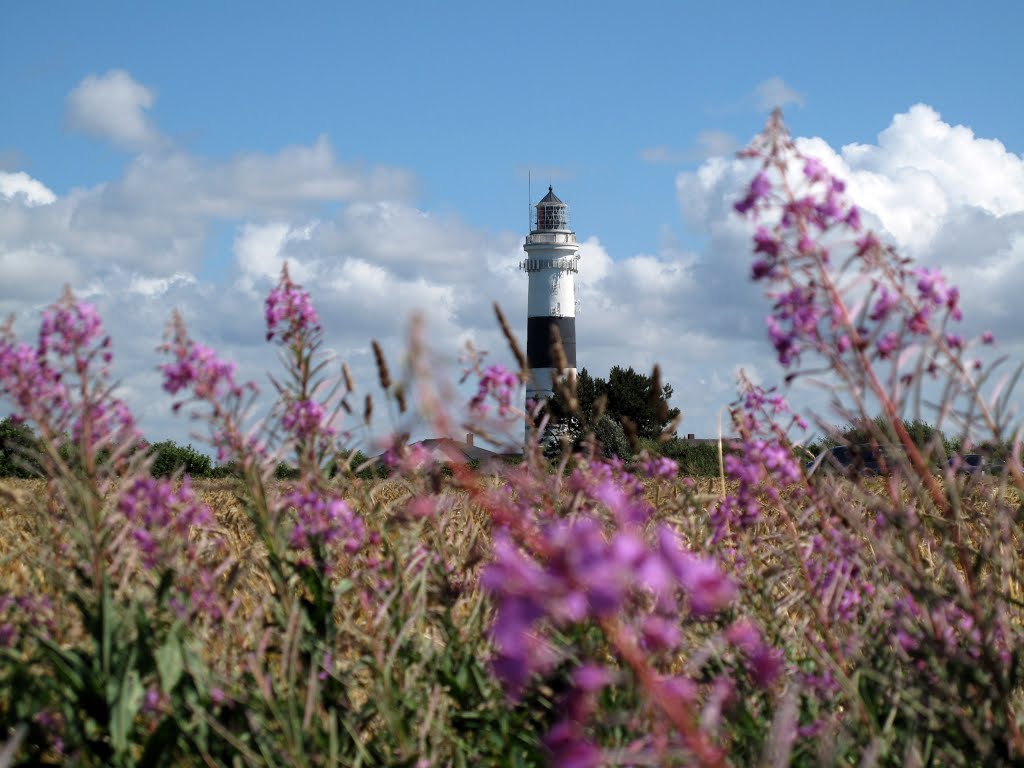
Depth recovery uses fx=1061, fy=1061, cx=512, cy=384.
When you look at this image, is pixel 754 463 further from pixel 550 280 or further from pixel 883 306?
pixel 550 280

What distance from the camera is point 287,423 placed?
3.32 m

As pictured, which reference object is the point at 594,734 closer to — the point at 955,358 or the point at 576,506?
the point at 576,506

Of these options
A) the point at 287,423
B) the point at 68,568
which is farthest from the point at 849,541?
the point at 68,568

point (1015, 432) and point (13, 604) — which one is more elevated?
point (1015, 432)

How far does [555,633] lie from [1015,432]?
4.22 feet

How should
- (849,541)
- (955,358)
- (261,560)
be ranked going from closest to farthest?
(955,358) → (849,541) → (261,560)

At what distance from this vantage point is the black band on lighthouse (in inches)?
2463

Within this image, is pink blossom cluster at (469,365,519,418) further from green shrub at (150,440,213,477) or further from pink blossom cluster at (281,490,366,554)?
green shrub at (150,440,213,477)

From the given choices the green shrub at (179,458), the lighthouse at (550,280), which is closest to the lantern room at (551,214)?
the lighthouse at (550,280)

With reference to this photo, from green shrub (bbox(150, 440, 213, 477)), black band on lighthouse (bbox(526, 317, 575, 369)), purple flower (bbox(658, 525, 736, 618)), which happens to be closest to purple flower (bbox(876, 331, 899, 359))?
purple flower (bbox(658, 525, 736, 618))

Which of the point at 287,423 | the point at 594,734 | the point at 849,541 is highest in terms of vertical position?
the point at 287,423

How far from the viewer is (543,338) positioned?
65125 mm

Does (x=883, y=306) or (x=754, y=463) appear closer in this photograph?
(x=883, y=306)

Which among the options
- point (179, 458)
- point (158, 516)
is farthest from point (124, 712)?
point (179, 458)
